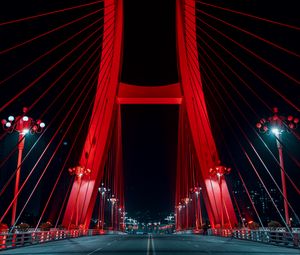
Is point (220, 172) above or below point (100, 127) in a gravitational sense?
below

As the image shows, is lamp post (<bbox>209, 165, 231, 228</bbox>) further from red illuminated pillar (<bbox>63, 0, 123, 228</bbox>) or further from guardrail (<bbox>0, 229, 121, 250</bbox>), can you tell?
guardrail (<bbox>0, 229, 121, 250</bbox>)

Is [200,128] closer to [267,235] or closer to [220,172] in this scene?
[220,172]

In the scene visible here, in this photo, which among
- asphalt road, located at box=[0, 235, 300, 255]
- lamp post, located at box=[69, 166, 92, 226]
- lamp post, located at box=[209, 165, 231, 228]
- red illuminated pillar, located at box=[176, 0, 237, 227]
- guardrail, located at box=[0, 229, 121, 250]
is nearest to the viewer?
asphalt road, located at box=[0, 235, 300, 255]

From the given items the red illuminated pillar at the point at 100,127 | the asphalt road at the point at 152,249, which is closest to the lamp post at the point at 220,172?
the red illuminated pillar at the point at 100,127

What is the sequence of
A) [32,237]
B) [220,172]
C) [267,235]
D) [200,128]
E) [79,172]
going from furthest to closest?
[200,128] → [79,172] → [220,172] → [267,235] → [32,237]

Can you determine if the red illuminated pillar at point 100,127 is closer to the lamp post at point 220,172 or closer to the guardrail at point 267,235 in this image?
the lamp post at point 220,172

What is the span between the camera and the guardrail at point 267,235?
1912cm

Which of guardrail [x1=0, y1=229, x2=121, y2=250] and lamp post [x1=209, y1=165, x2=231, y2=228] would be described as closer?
guardrail [x1=0, y1=229, x2=121, y2=250]

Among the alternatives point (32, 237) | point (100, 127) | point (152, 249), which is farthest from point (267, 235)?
point (100, 127)

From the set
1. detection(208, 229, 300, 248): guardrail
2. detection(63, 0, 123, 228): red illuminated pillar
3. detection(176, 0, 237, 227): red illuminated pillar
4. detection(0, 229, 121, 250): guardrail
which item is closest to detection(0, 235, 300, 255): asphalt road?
detection(0, 229, 121, 250): guardrail

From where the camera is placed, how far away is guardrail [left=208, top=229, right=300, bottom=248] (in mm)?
19125

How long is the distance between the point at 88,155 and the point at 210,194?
10.3m

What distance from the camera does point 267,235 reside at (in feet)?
76.4

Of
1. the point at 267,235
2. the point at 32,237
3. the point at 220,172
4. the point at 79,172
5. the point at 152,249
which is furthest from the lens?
the point at 79,172
